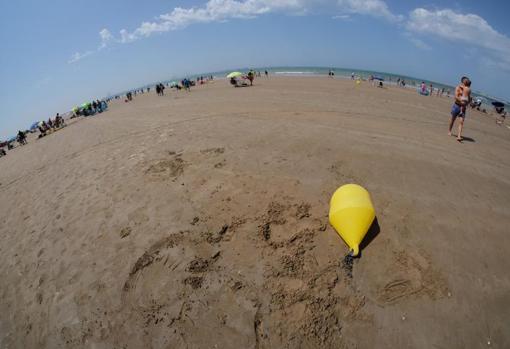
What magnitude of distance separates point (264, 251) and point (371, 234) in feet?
6.02

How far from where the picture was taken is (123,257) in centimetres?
500

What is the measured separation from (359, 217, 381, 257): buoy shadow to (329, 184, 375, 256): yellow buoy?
0.48ft

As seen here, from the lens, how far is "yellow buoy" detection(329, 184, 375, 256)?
430 cm

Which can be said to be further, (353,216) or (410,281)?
(353,216)

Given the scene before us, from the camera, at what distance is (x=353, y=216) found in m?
4.33

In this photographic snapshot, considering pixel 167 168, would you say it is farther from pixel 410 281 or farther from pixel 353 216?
pixel 410 281

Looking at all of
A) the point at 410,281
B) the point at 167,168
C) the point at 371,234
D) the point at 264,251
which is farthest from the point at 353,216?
the point at 167,168

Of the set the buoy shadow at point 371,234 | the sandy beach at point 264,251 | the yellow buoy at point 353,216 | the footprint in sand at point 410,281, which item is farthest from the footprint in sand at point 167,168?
the footprint in sand at point 410,281

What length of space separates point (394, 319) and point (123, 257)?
14.8 ft

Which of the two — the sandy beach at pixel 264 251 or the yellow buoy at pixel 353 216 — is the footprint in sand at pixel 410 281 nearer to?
the sandy beach at pixel 264 251

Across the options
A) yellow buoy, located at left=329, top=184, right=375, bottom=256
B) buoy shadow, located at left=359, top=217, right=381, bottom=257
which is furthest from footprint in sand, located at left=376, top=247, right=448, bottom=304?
yellow buoy, located at left=329, top=184, right=375, bottom=256

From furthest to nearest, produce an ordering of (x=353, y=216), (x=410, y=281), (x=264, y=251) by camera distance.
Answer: (x=264, y=251), (x=353, y=216), (x=410, y=281)

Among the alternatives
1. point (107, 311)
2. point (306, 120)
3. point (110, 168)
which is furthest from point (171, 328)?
point (306, 120)

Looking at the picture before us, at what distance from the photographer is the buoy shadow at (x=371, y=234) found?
4387 millimetres
